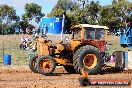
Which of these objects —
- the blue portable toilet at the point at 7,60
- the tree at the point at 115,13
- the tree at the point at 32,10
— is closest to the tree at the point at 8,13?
the tree at the point at 32,10

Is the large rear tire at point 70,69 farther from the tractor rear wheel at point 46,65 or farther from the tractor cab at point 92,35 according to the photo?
the tractor rear wheel at point 46,65

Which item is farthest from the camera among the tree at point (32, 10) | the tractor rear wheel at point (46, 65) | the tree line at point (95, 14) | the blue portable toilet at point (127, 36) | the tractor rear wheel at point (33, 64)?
the tree at point (32, 10)

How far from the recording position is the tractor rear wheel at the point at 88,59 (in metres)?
17.1

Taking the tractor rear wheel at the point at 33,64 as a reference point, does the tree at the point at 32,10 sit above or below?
above

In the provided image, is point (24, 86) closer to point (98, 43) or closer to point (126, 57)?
point (98, 43)

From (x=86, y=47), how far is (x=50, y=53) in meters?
1.64

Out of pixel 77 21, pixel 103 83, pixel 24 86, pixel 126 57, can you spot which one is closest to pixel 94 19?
pixel 77 21

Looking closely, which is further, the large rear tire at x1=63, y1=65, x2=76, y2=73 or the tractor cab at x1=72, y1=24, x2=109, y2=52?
the large rear tire at x1=63, y1=65, x2=76, y2=73

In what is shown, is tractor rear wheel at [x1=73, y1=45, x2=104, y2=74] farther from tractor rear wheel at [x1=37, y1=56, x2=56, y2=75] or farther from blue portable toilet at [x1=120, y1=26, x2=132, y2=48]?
blue portable toilet at [x1=120, y1=26, x2=132, y2=48]

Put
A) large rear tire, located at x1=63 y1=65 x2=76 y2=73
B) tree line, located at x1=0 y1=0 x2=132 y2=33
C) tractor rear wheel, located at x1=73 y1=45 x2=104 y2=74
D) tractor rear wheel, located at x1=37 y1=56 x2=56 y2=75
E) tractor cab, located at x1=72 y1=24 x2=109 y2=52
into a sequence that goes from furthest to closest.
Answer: tree line, located at x1=0 y1=0 x2=132 y2=33
large rear tire, located at x1=63 y1=65 x2=76 y2=73
tractor cab, located at x1=72 y1=24 x2=109 y2=52
tractor rear wheel, located at x1=73 y1=45 x2=104 y2=74
tractor rear wheel, located at x1=37 y1=56 x2=56 y2=75

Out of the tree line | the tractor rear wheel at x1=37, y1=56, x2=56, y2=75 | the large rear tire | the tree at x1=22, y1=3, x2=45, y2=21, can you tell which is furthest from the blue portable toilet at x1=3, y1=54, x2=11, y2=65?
the tree at x1=22, y1=3, x2=45, y2=21

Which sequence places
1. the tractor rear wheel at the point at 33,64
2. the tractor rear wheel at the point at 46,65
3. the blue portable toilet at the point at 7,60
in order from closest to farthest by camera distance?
1. the tractor rear wheel at the point at 46,65
2. the tractor rear wheel at the point at 33,64
3. the blue portable toilet at the point at 7,60

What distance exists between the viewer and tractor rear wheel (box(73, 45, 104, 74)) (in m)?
17.1

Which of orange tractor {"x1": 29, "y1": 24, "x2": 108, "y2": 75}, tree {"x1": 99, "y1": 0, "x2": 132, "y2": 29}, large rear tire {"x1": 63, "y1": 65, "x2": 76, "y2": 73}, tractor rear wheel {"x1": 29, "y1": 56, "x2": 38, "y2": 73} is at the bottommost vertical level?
large rear tire {"x1": 63, "y1": 65, "x2": 76, "y2": 73}
